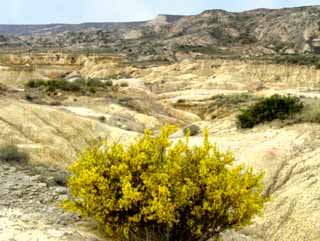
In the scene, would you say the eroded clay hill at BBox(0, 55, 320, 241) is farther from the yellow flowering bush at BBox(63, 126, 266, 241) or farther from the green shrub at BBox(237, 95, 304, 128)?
the yellow flowering bush at BBox(63, 126, 266, 241)

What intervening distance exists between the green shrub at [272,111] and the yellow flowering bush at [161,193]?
30.7 feet

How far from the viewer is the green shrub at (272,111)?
53.0 feet

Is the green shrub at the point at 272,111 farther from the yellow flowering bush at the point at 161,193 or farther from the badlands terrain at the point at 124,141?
the yellow flowering bush at the point at 161,193

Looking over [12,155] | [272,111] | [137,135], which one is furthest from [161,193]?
[137,135]

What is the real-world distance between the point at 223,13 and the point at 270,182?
450 feet

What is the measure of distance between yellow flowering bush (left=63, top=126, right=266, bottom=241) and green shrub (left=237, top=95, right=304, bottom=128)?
→ 9.37m

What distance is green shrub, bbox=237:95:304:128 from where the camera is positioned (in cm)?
1614

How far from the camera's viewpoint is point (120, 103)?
31781 mm

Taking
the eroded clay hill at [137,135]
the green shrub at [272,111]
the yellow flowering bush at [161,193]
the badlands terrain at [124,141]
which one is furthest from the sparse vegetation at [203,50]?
the yellow flowering bush at [161,193]

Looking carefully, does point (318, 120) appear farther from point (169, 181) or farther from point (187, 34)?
point (187, 34)

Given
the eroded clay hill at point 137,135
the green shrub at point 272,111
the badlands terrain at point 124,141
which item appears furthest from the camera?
the green shrub at point 272,111

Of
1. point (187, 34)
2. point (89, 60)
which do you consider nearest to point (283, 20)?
point (187, 34)

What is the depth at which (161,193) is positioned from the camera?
21.4ft

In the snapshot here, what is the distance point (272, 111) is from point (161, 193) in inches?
409
